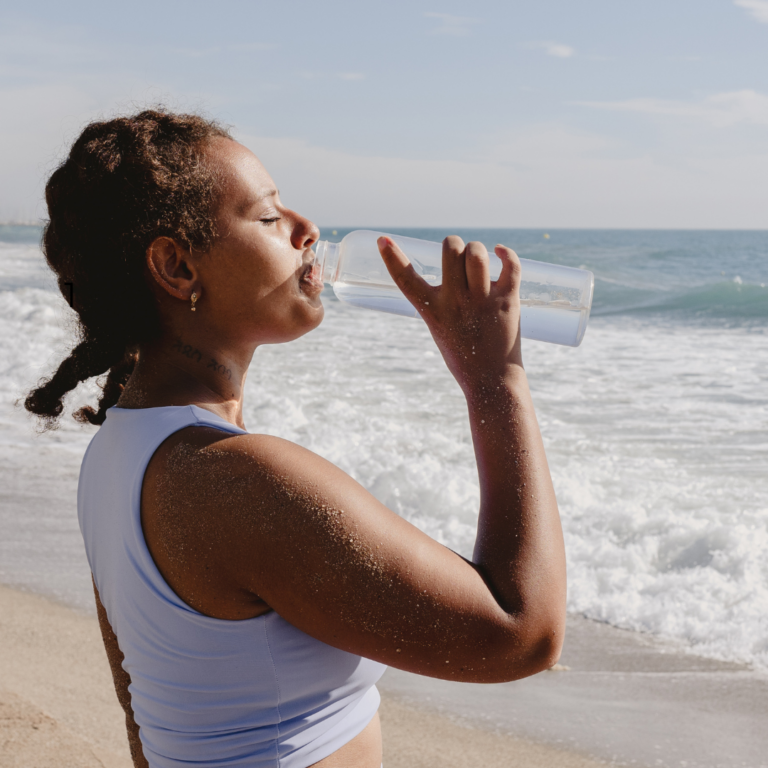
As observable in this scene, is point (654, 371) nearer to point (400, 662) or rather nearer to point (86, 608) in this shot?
point (86, 608)

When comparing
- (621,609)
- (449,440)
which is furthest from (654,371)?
(621,609)

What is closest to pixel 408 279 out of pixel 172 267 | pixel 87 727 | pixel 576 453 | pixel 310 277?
pixel 310 277

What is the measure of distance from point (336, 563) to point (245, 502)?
0.13 metres

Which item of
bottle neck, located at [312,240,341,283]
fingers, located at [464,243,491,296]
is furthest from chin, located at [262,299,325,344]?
bottle neck, located at [312,240,341,283]

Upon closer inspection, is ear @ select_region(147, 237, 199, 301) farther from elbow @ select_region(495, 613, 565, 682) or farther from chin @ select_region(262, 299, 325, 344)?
elbow @ select_region(495, 613, 565, 682)

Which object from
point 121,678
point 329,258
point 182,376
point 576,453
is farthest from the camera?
point 576,453

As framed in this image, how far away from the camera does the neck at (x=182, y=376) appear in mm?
1255

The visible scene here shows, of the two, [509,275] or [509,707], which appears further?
[509,707]

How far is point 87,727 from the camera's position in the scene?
2.74 m

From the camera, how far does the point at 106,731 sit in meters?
2.72

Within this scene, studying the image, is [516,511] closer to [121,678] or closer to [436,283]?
[121,678]

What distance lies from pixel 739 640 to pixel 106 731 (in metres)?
2.55

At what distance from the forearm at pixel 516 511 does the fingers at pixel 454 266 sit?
14 centimetres

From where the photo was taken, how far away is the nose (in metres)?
1.31
